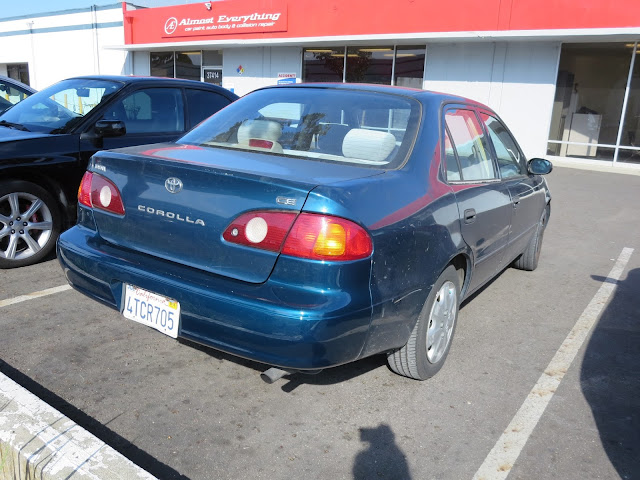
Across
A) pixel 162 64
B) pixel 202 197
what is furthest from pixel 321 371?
pixel 162 64

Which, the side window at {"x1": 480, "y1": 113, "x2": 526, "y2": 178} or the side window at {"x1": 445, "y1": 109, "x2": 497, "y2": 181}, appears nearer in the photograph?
the side window at {"x1": 445, "y1": 109, "x2": 497, "y2": 181}

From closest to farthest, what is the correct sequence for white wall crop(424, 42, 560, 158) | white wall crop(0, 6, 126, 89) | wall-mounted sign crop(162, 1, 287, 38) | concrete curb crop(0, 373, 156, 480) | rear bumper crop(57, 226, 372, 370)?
concrete curb crop(0, 373, 156, 480)
rear bumper crop(57, 226, 372, 370)
white wall crop(424, 42, 560, 158)
wall-mounted sign crop(162, 1, 287, 38)
white wall crop(0, 6, 126, 89)

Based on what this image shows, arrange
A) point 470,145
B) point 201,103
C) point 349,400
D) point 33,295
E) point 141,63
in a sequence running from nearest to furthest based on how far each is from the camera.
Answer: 1. point 349,400
2. point 470,145
3. point 33,295
4. point 201,103
5. point 141,63

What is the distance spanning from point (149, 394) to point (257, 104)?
74.9 inches

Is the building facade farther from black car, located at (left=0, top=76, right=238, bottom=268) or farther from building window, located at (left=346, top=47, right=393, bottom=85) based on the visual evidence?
black car, located at (left=0, top=76, right=238, bottom=268)

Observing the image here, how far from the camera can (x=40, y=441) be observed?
2.30 metres

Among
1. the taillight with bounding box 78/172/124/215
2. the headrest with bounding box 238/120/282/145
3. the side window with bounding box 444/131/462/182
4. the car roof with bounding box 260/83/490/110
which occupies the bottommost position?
the taillight with bounding box 78/172/124/215

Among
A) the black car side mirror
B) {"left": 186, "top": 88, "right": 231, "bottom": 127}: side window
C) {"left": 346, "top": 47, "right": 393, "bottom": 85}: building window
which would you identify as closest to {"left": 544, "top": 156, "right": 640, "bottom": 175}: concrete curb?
{"left": 346, "top": 47, "right": 393, "bottom": 85}: building window

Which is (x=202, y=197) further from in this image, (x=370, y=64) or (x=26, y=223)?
(x=370, y=64)

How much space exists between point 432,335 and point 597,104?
1434cm

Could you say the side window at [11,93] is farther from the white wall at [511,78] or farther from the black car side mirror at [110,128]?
the white wall at [511,78]

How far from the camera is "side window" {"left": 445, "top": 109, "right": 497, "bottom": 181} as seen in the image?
11.5ft

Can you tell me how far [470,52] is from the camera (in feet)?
53.0

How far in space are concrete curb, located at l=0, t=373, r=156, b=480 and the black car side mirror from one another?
9.22 feet
